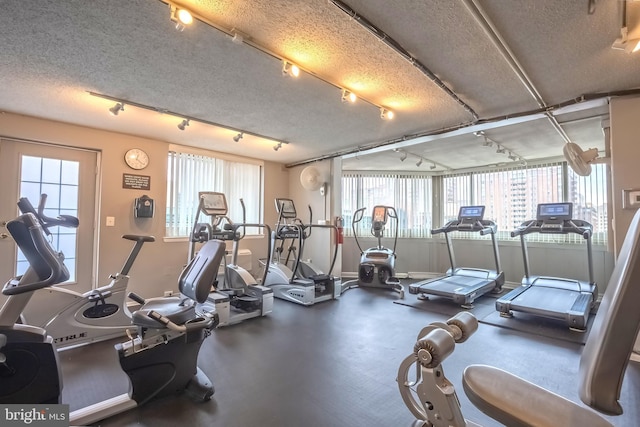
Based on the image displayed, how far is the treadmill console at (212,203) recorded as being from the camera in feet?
12.7

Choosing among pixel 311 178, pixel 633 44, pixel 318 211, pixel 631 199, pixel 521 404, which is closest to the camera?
pixel 521 404

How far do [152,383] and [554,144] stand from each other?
608cm

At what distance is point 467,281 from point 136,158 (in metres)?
5.68

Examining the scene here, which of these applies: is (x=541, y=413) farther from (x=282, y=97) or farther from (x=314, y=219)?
(x=314, y=219)

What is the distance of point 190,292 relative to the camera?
Answer: 2.35 metres

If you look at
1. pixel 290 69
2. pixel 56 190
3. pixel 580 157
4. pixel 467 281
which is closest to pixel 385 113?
pixel 290 69

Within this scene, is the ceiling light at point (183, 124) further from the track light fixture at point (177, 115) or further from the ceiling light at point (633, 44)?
the ceiling light at point (633, 44)

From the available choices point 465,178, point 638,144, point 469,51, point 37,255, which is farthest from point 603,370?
point 465,178

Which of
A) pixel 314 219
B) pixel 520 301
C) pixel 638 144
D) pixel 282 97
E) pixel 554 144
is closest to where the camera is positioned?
pixel 638 144

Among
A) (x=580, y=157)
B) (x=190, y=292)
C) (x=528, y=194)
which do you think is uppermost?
(x=580, y=157)

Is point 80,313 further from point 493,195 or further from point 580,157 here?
point 493,195

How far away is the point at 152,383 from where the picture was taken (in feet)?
6.68

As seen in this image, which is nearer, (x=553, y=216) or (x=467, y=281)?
(x=553, y=216)

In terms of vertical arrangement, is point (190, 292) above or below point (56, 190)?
below
